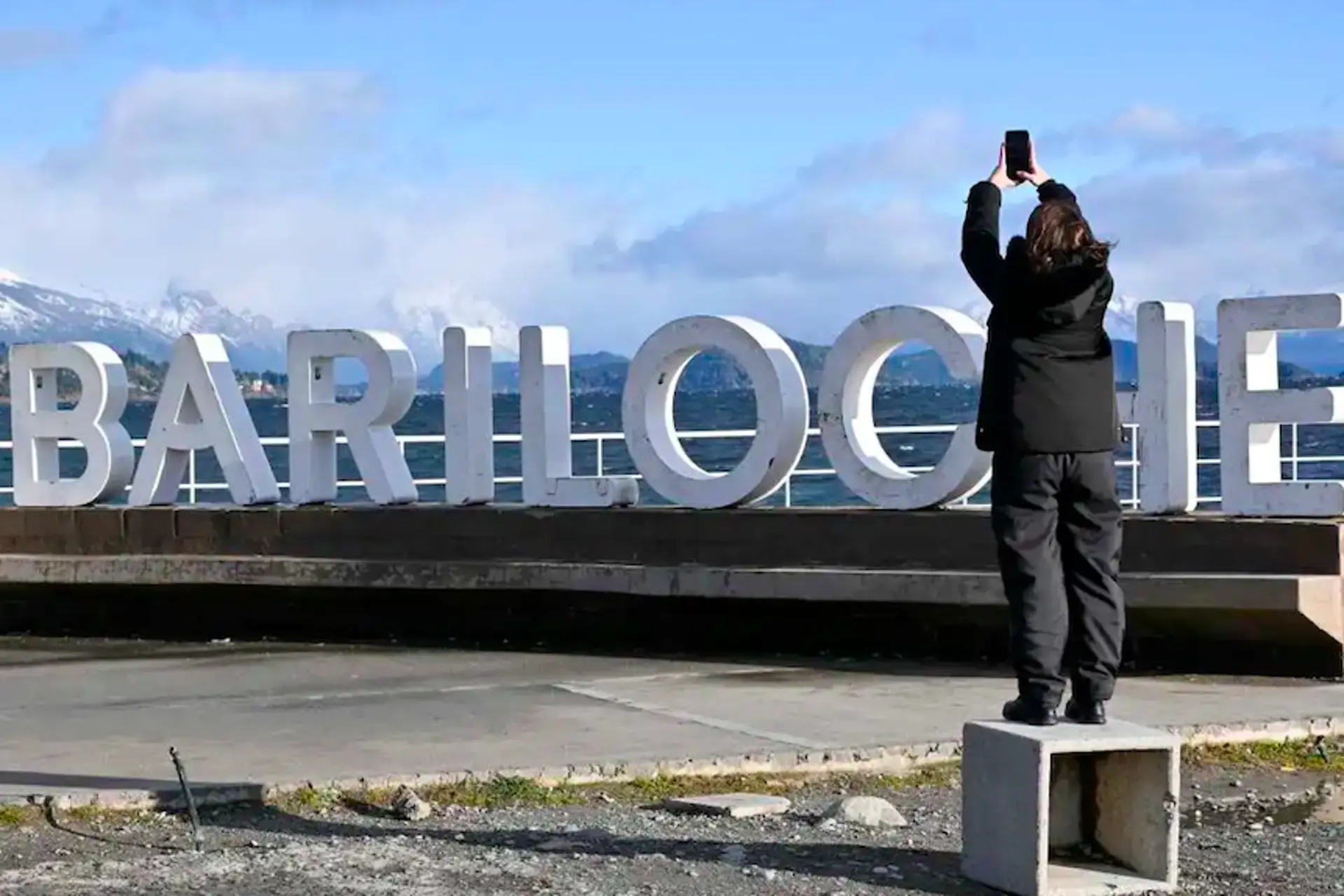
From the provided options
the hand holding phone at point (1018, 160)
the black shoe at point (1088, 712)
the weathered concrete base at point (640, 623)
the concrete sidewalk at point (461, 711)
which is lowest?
the concrete sidewalk at point (461, 711)

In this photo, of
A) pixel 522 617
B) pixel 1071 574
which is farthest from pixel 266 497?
pixel 1071 574

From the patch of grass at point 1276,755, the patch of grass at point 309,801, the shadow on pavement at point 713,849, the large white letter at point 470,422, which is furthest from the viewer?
the large white letter at point 470,422

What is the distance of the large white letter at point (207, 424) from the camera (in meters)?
15.2

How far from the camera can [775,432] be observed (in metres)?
13.5

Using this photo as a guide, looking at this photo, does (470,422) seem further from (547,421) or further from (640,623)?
(640,623)

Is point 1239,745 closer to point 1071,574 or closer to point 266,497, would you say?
point 1071,574

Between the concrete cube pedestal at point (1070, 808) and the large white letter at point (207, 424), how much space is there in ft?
29.2

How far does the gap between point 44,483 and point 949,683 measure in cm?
739

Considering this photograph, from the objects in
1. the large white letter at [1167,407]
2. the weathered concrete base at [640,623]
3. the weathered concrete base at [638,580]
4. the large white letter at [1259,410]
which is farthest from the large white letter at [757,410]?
the large white letter at [1259,410]

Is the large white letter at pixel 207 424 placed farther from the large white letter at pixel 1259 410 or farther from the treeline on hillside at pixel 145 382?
the large white letter at pixel 1259 410

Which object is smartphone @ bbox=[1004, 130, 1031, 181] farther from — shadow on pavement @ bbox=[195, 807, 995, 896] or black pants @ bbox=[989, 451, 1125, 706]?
shadow on pavement @ bbox=[195, 807, 995, 896]

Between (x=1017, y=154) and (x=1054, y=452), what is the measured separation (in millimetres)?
1219

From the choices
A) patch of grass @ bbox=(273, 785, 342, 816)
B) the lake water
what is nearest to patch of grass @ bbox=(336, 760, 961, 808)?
patch of grass @ bbox=(273, 785, 342, 816)

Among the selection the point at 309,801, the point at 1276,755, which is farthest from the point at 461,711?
the point at 1276,755
